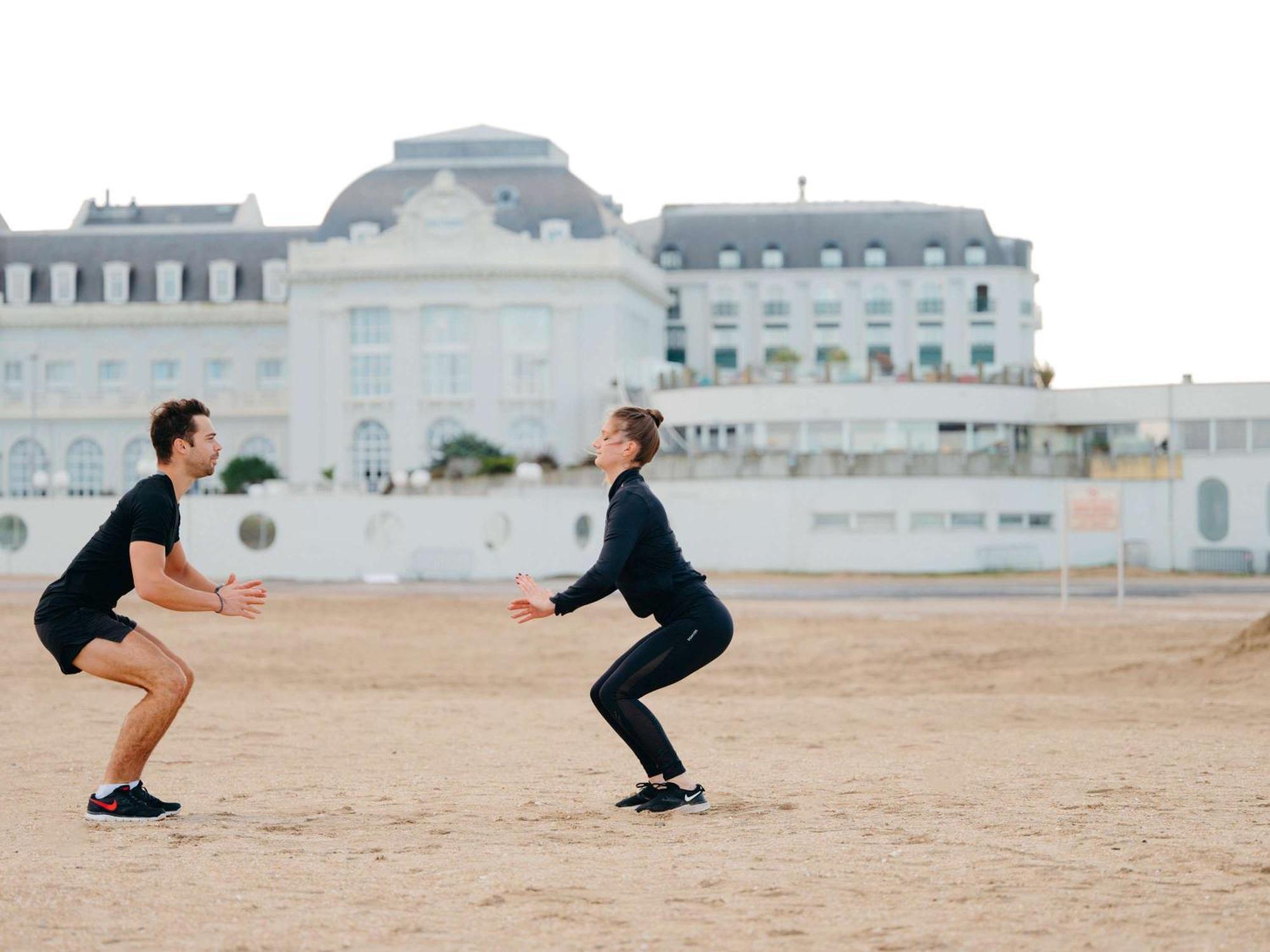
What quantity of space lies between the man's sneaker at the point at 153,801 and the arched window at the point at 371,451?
69.2 metres

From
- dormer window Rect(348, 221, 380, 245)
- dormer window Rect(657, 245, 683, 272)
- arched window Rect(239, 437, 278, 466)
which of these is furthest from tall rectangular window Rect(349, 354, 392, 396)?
dormer window Rect(657, 245, 683, 272)

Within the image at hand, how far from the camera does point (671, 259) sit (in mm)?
93438

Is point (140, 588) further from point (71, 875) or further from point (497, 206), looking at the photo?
point (497, 206)

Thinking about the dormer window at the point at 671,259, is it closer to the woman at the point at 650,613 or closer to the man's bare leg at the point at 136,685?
the woman at the point at 650,613

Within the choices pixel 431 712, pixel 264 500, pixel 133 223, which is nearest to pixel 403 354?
pixel 264 500

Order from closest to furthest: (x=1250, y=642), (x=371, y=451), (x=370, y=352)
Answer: (x=1250, y=642) → (x=370, y=352) → (x=371, y=451)

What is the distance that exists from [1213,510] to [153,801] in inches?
2098

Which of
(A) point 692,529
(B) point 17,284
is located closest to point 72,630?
(A) point 692,529

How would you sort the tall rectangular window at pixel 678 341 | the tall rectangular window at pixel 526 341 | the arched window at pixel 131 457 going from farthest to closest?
1. the tall rectangular window at pixel 678 341
2. the arched window at pixel 131 457
3. the tall rectangular window at pixel 526 341

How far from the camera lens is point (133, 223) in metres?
104

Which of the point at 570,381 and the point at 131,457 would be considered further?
the point at 131,457

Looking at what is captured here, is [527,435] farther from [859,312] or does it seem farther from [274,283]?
[859,312]

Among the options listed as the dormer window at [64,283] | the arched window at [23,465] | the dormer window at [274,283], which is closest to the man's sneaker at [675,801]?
the dormer window at [274,283]

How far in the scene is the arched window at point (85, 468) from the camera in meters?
88.1
